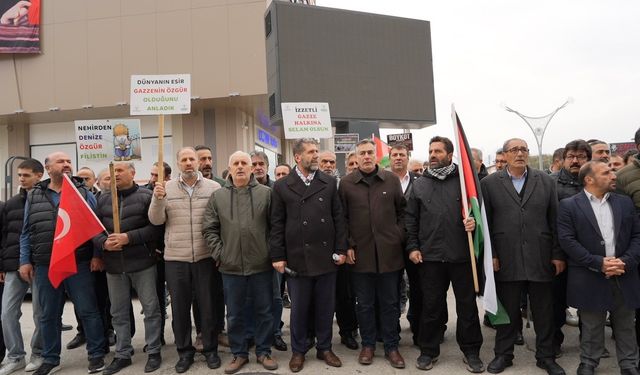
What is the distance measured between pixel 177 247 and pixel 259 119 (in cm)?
1507

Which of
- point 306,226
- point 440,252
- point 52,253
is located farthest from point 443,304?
point 52,253

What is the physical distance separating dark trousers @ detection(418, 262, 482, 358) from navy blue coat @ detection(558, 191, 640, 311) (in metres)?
0.90

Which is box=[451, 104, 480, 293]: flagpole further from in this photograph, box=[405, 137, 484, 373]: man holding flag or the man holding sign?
the man holding sign

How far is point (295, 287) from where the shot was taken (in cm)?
470

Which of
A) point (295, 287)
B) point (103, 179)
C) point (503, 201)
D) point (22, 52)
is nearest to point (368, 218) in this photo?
point (295, 287)

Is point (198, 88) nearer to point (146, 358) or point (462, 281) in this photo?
point (146, 358)

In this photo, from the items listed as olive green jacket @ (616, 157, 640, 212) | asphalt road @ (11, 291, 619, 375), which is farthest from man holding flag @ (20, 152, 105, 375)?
olive green jacket @ (616, 157, 640, 212)

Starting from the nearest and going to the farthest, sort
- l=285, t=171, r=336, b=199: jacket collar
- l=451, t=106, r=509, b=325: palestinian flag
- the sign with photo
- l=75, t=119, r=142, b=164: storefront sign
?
1. l=451, t=106, r=509, b=325: palestinian flag
2. l=285, t=171, r=336, b=199: jacket collar
3. l=75, t=119, r=142, b=164: storefront sign
4. the sign with photo

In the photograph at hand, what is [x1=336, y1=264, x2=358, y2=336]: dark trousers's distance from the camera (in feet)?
17.9

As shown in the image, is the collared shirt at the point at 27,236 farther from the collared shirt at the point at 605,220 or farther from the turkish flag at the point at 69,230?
the collared shirt at the point at 605,220

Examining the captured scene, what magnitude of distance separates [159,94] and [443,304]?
3744 mm

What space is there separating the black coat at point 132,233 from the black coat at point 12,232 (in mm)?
871

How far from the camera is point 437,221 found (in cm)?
463

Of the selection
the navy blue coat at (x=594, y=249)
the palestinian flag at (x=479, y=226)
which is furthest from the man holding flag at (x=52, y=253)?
the navy blue coat at (x=594, y=249)
